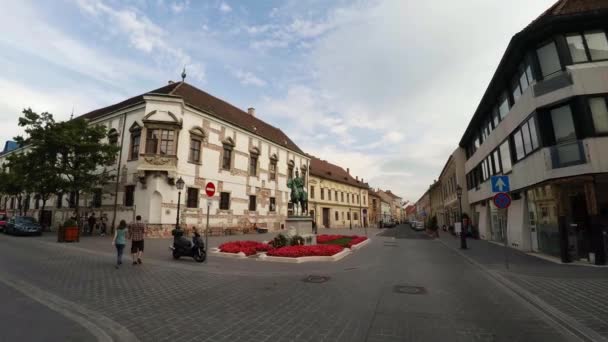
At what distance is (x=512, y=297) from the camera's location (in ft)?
21.9

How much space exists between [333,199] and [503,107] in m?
38.7

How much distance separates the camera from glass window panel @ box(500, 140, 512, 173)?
54.5ft

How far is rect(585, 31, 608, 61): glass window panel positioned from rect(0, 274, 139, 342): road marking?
58.7 ft

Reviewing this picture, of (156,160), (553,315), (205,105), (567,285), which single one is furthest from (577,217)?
(205,105)

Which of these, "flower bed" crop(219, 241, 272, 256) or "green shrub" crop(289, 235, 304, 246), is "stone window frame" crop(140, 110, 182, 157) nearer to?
"flower bed" crop(219, 241, 272, 256)

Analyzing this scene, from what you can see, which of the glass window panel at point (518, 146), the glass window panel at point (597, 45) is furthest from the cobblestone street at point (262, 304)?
the glass window panel at point (597, 45)

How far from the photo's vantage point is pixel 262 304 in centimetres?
593

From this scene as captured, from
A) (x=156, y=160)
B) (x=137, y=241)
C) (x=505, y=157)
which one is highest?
(x=156, y=160)

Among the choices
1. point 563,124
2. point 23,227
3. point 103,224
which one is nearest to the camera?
point 563,124

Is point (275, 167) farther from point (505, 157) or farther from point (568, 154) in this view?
point (568, 154)

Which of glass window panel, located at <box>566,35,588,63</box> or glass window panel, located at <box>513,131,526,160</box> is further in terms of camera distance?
glass window panel, located at <box>513,131,526,160</box>

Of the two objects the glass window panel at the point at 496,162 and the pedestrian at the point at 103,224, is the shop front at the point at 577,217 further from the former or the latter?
the pedestrian at the point at 103,224

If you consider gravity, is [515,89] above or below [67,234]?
above

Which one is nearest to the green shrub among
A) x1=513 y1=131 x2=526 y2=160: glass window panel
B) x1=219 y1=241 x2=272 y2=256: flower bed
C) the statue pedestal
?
the statue pedestal
